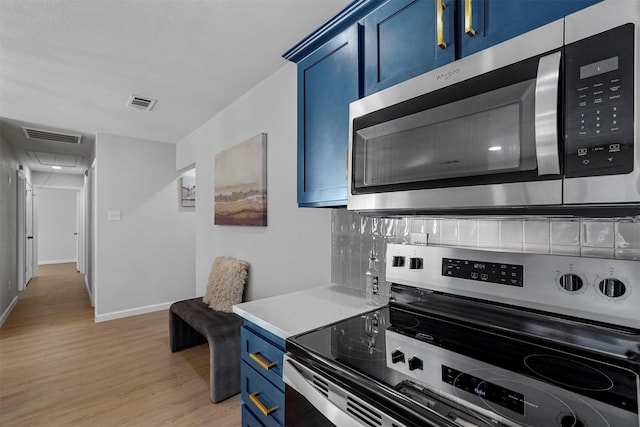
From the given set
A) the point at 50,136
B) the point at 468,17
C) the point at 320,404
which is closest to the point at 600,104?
the point at 468,17

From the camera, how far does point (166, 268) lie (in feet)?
14.5

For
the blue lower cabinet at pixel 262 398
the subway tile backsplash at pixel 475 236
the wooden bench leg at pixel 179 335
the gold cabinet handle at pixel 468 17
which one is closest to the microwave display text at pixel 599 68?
the gold cabinet handle at pixel 468 17

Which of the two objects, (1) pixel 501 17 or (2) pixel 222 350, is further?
(2) pixel 222 350

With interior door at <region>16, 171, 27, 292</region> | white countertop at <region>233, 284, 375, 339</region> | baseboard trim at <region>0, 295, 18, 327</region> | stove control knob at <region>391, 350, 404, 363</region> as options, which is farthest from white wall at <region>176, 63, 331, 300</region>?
interior door at <region>16, 171, 27, 292</region>

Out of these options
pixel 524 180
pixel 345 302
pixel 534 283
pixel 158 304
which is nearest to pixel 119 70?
pixel 345 302

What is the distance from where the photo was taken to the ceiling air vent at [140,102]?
2.79 meters

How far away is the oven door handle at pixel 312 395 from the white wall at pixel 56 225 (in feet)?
34.9

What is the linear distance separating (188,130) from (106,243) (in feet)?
5.81

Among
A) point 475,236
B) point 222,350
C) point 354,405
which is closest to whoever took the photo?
point 354,405

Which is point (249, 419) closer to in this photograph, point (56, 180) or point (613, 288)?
point (613, 288)

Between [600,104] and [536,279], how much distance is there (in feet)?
1.77

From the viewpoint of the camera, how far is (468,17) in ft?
2.86

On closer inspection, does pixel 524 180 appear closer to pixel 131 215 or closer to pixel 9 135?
pixel 131 215

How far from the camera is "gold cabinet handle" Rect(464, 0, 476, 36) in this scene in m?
0.87
